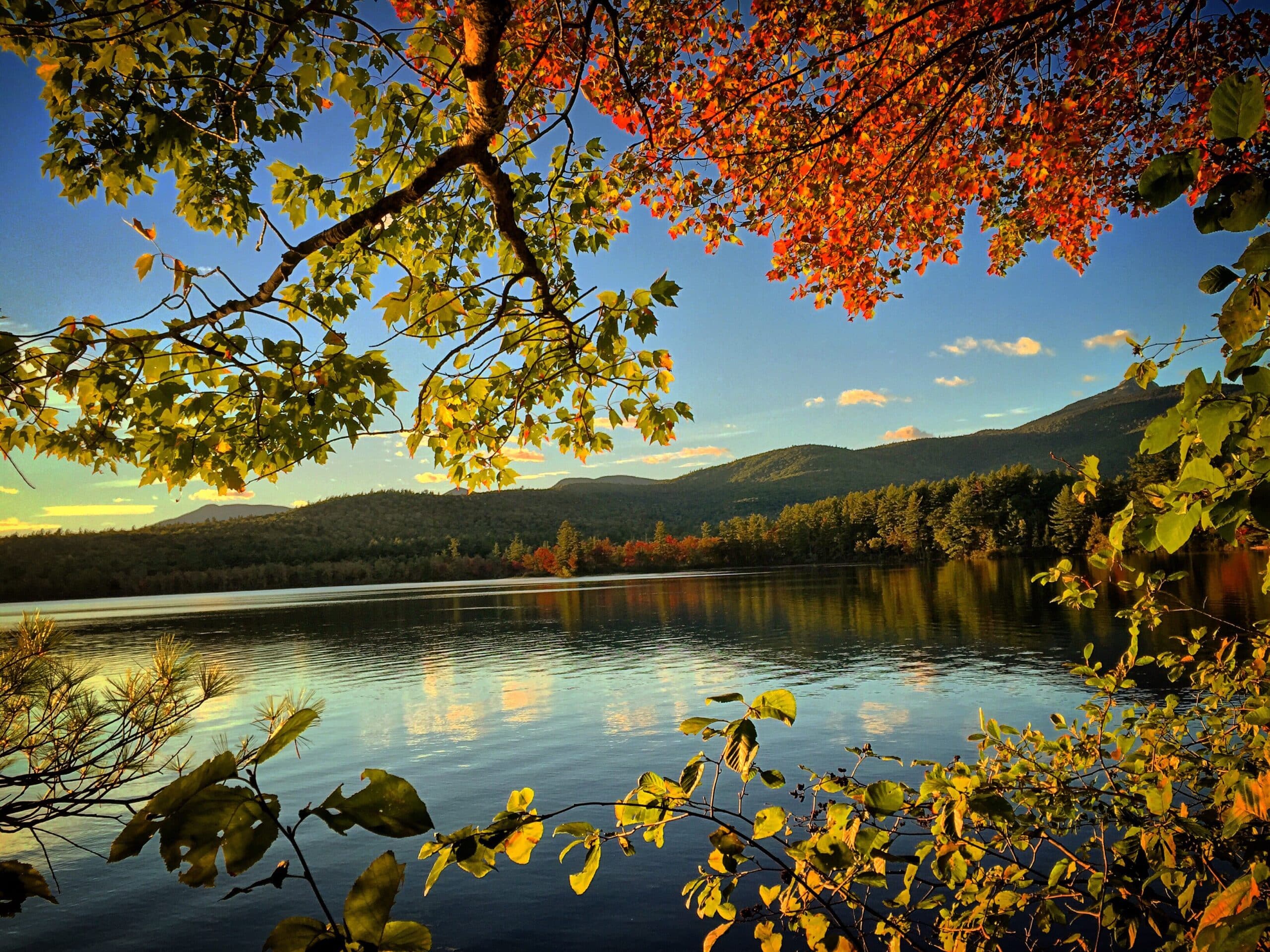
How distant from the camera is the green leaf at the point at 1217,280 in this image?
51.4 inches

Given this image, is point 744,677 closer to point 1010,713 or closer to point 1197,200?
point 1010,713

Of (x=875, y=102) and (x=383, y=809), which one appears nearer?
(x=383, y=809)

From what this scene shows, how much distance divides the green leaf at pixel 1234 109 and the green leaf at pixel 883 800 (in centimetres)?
159

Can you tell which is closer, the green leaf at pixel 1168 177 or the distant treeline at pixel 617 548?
the green leaf at pixel 1168 177

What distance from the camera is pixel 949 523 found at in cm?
10612

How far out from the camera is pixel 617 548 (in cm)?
12125

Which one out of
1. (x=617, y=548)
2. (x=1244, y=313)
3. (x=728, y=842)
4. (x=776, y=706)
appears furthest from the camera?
(x=617, y=548)

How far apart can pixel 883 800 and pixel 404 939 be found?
52.6 inches

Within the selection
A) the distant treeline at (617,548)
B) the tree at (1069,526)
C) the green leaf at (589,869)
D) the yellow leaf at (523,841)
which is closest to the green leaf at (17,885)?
the yellow leaf at (523,841)

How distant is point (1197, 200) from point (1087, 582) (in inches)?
234

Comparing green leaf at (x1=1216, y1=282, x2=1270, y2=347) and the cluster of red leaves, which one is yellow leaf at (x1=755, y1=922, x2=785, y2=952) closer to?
green leaf at (x1=1216, y1=282, x2=1270, y2=347)

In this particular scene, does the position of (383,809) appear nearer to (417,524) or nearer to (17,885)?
(17,885)

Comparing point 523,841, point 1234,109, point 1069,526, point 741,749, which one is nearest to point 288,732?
point 523,841

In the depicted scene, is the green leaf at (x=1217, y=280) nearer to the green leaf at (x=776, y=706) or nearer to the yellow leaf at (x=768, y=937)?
the green leaf at (x=776, y=706)
